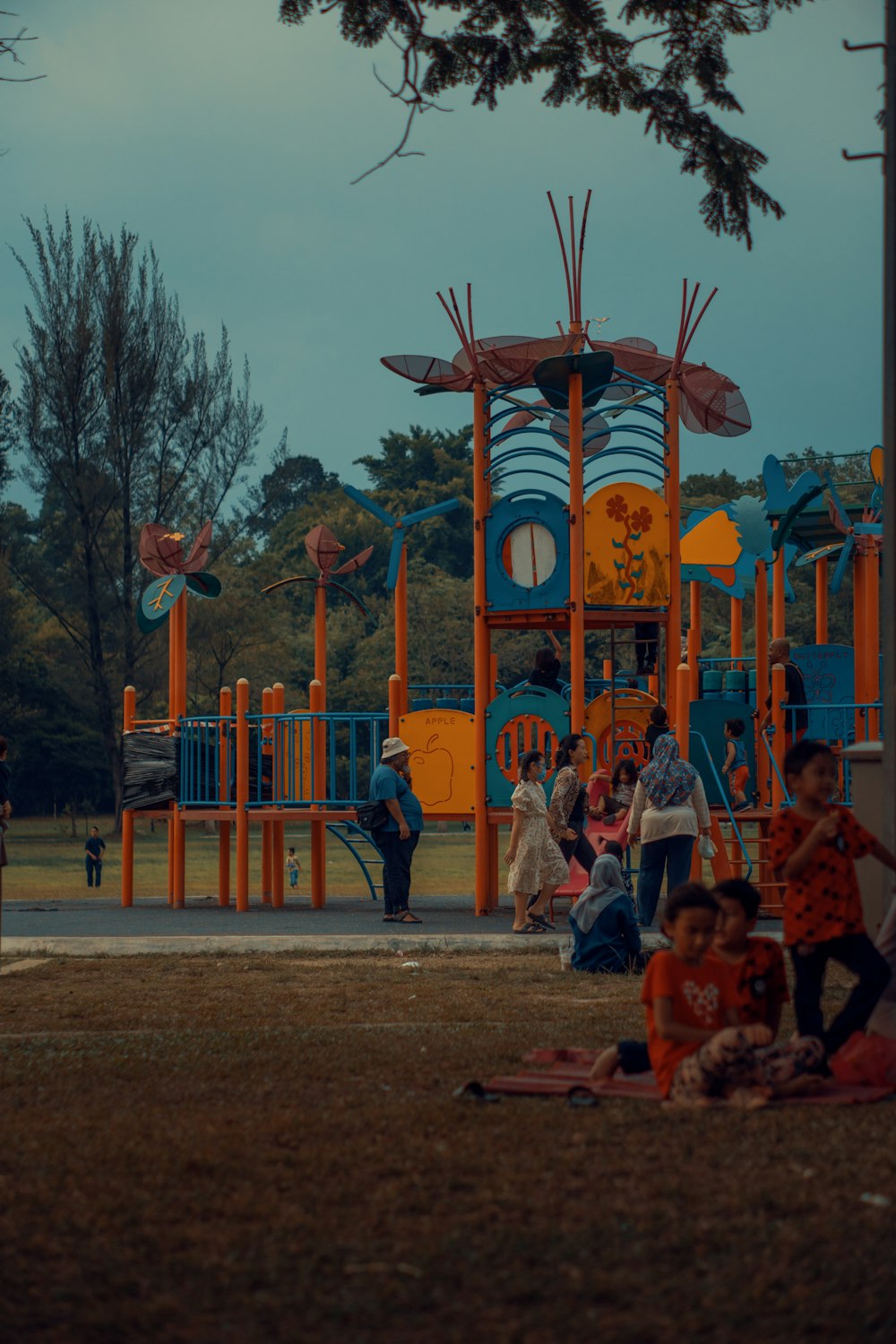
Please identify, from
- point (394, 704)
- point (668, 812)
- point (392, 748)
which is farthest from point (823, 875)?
point (394, 704)

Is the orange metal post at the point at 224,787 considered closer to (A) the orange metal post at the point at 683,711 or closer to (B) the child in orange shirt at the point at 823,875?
(A) the orange metal post at the point at 683,711

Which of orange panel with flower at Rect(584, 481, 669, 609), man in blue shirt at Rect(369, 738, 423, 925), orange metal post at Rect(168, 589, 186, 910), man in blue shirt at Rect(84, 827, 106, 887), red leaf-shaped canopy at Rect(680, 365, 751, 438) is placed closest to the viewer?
man in blue shirt at Rect(369, 738, 423, 925)

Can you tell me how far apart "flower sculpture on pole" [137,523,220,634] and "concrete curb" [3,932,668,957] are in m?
6.59

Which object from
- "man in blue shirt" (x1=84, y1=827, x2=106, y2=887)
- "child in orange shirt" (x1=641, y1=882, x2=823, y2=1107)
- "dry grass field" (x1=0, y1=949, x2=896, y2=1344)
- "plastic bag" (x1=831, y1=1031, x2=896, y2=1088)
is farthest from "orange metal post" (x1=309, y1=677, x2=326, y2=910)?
"child in orange shirt" (x1=641, y1=882, x2=823, y2=1107)

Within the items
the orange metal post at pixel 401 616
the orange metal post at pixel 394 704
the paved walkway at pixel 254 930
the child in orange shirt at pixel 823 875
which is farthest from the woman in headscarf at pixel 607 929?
the orange metal post at pixel 401 616

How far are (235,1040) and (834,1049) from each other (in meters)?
2.96

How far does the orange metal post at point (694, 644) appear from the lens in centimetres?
1670

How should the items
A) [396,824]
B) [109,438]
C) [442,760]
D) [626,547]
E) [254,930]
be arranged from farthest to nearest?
[109,438] < [442,760] < [626,547] < [254,930] < [396,824]

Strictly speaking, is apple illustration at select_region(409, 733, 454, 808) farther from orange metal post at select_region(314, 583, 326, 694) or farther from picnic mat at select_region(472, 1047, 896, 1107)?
picnic mat at select_region(472, 1047, 896, 1107)

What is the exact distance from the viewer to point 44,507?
177 ft

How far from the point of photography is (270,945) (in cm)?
1280

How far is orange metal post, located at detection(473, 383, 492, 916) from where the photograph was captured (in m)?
15.8

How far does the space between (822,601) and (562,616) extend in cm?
638

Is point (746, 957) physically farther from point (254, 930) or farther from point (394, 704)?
point (394, 704)
